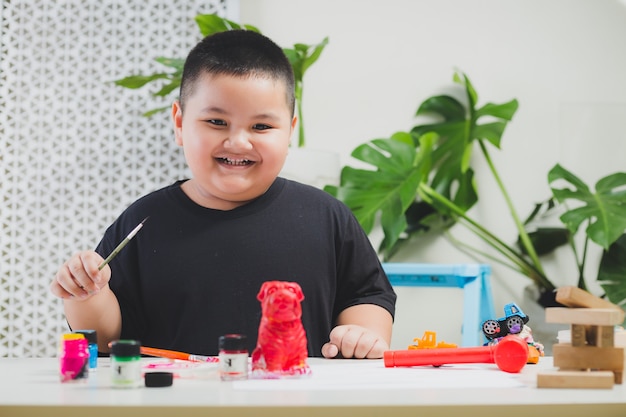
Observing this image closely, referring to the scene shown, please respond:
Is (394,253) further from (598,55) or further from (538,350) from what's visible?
(538,350)

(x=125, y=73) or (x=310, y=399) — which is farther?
(x=125, y=73)

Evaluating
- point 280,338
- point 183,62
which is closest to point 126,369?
point 280,338

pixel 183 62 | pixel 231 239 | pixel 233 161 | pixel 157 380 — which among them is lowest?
pixel 157 380

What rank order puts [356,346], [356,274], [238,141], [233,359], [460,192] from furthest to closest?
[460,192] < [356,274] < [238,141] < [356,346] < [233,359]

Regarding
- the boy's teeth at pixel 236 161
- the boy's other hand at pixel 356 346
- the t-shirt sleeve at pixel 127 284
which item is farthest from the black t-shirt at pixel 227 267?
the boy's other hand at pixel 356 346

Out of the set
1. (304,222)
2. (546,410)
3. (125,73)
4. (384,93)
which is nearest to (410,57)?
(384,93)

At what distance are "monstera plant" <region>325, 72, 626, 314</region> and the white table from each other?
1.35 m

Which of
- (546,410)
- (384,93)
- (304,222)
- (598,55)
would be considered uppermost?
(598,55)

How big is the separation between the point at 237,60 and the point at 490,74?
4.47 ft

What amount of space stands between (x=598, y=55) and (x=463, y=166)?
0.55 metres

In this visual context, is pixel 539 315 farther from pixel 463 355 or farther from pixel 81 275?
pixel 81 275

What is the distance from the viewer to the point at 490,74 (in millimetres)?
2287

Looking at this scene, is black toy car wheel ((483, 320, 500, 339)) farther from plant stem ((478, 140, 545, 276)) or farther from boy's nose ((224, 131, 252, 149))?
plant stem ((478, 140, 545, 276))

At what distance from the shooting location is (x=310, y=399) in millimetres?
520
